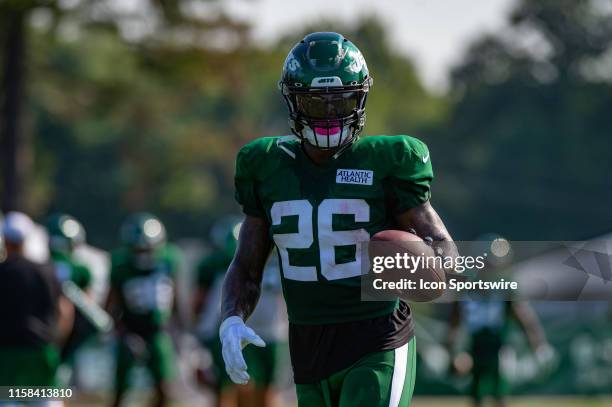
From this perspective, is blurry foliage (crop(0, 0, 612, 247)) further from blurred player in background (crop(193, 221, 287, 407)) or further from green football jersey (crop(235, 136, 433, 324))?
green football jersey (crop(235, 136, 433, 324))

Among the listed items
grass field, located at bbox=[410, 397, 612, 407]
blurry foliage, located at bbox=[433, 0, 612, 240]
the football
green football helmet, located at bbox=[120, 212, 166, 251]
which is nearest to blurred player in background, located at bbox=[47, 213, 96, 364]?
green football helmet, located at bbox=[120, 212, 166, 251]

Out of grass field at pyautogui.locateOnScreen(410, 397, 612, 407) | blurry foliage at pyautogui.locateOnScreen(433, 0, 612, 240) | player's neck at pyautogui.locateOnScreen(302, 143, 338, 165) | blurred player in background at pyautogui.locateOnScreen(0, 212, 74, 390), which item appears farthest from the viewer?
blurry foliage at pyautogui.locateOnScreen(433, 0, 612, 240)

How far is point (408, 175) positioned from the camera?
15.1 ft

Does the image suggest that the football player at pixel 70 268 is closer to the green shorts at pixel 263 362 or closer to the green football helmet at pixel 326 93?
the green shorts at pixel 263 362

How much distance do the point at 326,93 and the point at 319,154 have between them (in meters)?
0.25

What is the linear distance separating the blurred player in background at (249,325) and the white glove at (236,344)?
5512mm

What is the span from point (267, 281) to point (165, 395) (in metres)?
1.65

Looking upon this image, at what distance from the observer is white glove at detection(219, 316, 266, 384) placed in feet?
15.2

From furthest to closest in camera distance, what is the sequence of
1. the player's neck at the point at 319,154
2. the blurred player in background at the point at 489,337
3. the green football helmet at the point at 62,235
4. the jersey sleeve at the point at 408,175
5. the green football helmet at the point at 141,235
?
the blurred player in background at the point at 489,337 → the green football helmet at the point at 62,235 → the green football helmet at the point at 141,235 → the player's neck at the point at 319,154 → the jersey sleeve at the point at 408,175

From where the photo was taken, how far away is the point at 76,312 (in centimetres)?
1227

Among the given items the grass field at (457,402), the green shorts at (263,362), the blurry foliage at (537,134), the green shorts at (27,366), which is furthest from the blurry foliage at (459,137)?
the green shorts at (27,366)

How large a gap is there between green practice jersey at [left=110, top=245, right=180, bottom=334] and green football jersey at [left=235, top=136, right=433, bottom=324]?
23.0ft

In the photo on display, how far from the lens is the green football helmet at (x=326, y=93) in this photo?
468 cm

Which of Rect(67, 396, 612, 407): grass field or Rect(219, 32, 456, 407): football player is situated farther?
Rect(67, 396, 612, 407): grass field
